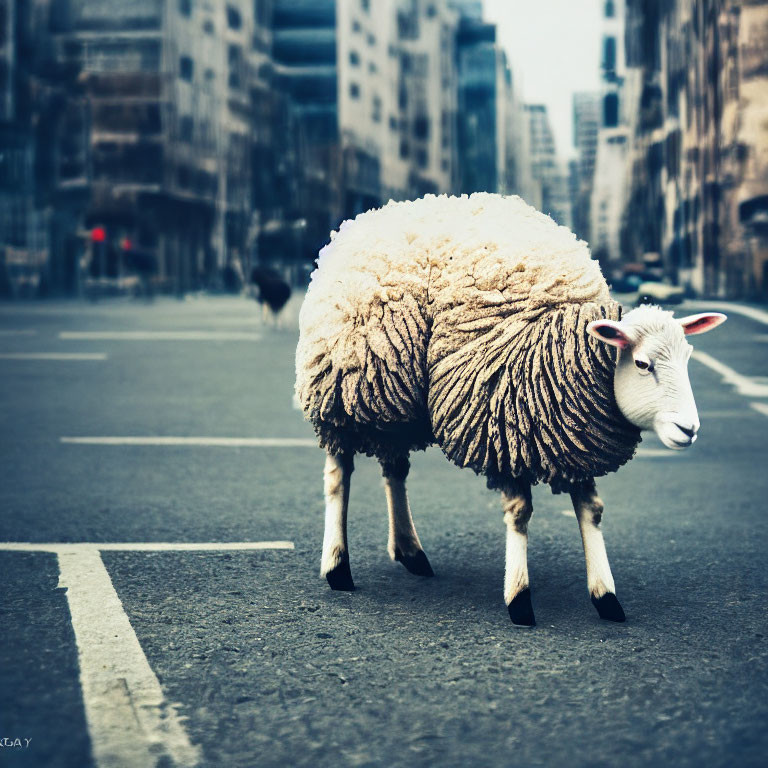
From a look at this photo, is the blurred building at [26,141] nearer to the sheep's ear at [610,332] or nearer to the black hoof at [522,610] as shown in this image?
the black hoof at [522,610]

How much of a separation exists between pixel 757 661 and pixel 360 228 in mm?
2162

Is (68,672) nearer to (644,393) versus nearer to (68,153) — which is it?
(644,393)

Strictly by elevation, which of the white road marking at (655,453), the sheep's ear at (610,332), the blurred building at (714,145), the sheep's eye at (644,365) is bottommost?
the white road marking at (655,453)

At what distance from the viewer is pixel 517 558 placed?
3936mm

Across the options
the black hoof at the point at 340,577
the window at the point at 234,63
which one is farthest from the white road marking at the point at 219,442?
the window at the point at 234,63

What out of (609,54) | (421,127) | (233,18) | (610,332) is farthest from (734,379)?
(609,54)

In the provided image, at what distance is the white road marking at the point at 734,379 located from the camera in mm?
11089

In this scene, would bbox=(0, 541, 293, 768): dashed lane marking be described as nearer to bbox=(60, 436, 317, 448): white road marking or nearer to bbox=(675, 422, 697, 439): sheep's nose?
bbox=(675, 422, 697, 439): sheep's nose

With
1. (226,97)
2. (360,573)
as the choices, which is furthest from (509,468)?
(226,97)

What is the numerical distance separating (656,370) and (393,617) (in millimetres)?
1225

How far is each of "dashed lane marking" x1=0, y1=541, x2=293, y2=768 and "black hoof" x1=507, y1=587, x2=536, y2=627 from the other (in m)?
1.23

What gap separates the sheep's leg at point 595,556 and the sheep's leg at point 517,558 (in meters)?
0.18

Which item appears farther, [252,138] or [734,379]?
[252,138]

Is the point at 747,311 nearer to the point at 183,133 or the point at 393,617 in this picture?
the point at 393,617
